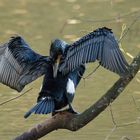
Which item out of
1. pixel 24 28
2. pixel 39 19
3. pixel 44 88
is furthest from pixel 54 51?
pixel 39 19

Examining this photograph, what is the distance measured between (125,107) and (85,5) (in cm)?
720

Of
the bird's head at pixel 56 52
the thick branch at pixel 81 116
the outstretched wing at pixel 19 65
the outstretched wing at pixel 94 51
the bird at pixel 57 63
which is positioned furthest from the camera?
the outstretched wing at pixel 19 65

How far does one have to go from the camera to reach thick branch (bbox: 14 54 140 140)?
4074 millimetres

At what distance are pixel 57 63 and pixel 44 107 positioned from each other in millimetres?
309

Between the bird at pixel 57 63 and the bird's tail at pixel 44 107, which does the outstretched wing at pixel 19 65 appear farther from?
the bird's tail at pixel 44 107

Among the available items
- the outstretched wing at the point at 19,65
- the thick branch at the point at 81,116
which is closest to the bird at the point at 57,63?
the outstretched wing at the point at 19,65

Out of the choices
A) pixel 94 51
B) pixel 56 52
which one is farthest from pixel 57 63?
pixel 94 51

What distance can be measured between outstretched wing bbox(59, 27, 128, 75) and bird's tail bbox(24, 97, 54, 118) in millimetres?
227

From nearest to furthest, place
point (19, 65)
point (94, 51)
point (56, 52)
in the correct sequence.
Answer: point (94, 51), point (56, 52), point (19, 65)

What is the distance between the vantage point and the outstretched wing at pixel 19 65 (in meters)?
4.81

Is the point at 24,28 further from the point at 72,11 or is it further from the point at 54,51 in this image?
the point at 54,51

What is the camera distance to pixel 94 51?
4.54 metres

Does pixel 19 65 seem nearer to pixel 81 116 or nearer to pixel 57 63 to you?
pixel 57 63

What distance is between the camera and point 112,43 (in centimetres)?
456
